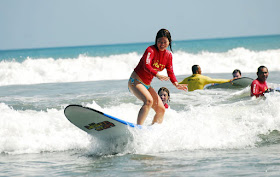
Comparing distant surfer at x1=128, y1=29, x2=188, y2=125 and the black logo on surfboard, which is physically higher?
distant surfer at x1=128, y1=29, x2=188, y2=125

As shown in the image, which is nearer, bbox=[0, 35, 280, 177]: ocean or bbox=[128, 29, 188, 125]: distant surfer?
bbox=[0, 35, 280, 177]: ocean

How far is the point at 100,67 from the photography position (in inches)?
1193

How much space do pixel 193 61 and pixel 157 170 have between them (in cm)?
2802

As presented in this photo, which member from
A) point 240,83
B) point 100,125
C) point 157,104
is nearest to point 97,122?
point 100,125

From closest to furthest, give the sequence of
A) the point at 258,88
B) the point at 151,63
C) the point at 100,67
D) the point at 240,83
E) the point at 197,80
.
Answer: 1. the point at 151,63
2. the point at 258,88
3. the point at 197,80
4. the point at 240,83
5. the point at 100,67

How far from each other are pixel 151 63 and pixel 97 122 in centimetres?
124

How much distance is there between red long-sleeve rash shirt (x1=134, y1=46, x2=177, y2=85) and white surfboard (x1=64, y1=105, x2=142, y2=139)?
2.68 feet

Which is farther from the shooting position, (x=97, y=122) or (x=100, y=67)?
(x=100, y=67)

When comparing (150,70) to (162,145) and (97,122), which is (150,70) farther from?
(162,145)

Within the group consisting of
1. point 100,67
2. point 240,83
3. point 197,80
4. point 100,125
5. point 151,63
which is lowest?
point 100,125

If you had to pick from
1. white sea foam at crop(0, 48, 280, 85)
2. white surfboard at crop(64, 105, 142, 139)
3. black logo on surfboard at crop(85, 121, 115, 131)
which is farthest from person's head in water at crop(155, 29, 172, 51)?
white sea foam at crop(0, 48, 280, 85)

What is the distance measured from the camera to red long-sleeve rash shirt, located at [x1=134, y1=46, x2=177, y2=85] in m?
6.30

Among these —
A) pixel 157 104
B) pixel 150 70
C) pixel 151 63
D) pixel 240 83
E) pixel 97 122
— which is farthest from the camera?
pixel 240 83

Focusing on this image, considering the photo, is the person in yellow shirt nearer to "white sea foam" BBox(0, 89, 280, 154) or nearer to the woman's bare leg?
"white sea foam" BBox(0, 89, 280, 154)
